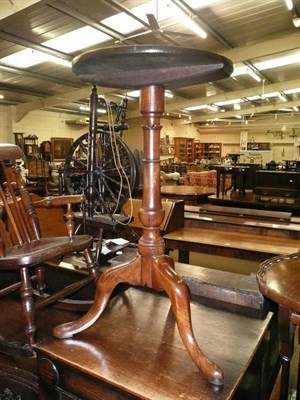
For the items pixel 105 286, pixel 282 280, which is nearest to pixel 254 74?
pixel 282 280

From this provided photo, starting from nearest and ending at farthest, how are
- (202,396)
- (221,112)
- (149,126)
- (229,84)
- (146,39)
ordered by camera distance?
(202,396), (149,126), (146,39), (229,84), (221,112)

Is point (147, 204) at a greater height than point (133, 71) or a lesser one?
lesser

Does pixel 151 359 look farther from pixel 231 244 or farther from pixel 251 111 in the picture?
pixel 251 111

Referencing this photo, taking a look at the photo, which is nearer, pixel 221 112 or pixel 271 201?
pixel 271 201

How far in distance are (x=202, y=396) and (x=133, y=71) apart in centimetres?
90

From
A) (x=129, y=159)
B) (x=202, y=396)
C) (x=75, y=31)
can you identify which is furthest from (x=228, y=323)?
(x=75, y=31)

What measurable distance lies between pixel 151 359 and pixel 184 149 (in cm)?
1432

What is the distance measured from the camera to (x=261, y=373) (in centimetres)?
119

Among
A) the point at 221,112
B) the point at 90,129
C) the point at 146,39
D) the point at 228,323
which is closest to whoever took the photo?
the point at 228,323

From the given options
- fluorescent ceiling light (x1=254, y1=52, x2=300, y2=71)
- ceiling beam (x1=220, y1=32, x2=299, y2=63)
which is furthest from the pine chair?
fluorescent ceiling light (x1=254, y1=52, x2=300, y2=71)

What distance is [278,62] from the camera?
7.06m

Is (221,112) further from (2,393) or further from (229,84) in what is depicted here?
(2,393)

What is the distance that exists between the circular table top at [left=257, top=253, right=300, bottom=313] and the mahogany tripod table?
25 centimetres

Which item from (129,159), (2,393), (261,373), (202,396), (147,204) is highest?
(129,159)
